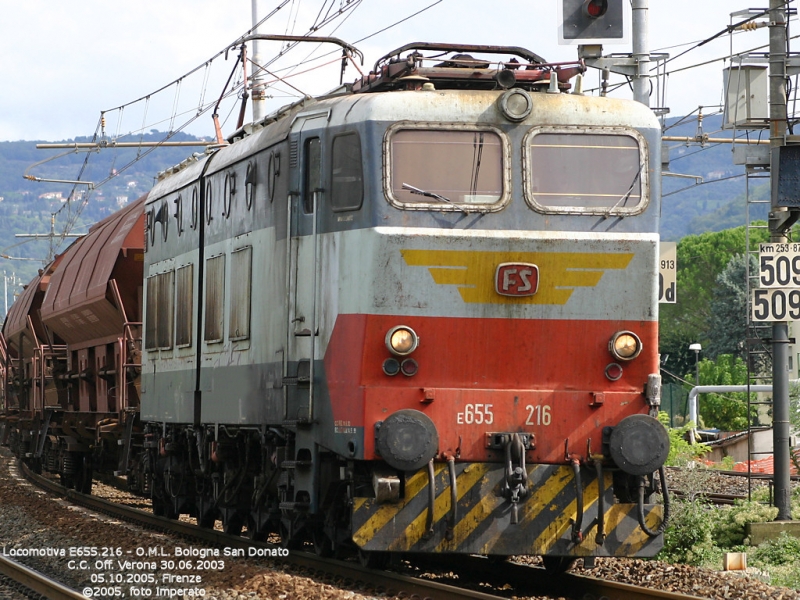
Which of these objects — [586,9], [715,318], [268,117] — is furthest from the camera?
[715,318]

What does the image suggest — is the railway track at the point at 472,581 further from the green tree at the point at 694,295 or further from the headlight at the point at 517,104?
the green tree at the point at 694,295

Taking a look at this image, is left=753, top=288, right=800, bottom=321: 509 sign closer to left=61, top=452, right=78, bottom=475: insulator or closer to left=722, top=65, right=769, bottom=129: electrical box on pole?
left=722, top=65, right=769, bottom=129: electrical box on pole

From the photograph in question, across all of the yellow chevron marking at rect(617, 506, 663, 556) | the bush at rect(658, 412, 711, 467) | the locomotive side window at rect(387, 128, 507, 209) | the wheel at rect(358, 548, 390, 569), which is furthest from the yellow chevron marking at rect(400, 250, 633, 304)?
the bush at rect(658, 412, 711, 467)

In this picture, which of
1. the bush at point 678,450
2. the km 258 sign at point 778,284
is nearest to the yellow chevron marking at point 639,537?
the km 258 sign at point 778,284

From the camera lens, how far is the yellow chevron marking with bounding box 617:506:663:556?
10.2 meters

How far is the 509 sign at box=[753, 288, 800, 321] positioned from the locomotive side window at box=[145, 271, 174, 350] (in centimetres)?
698

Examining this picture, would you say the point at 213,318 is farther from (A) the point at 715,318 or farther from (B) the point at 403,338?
(A) the point at 715,318

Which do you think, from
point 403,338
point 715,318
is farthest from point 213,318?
point 715,318

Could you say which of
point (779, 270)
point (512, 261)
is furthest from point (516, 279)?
point (779, 270)

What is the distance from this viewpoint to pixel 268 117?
1305 cm

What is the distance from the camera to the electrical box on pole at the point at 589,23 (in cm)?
1444

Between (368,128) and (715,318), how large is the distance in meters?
70.4

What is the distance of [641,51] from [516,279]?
6229 millimetres

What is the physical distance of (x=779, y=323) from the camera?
15086 mm
